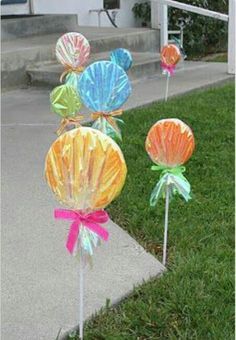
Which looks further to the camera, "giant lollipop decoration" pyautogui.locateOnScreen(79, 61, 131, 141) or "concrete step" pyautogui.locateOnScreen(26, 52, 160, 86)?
"concrete step" pyautogui.locateOnScreen(26, 52, 160, 86)

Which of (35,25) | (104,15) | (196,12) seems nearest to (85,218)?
(35,25)

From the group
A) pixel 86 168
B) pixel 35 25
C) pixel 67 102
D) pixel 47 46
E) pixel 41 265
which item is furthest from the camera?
pixel 35 25

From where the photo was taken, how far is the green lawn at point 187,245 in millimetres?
2802

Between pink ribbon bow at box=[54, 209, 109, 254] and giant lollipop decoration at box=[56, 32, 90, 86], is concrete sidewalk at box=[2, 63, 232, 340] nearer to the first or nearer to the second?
pink ribbon bow at box=[54, 209, 109, 254]

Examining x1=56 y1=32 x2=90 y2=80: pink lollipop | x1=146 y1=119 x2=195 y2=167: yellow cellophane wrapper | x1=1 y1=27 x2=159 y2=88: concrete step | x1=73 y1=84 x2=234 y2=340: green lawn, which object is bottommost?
x1=73 y1=84 x2=234 y2=340: green lawn

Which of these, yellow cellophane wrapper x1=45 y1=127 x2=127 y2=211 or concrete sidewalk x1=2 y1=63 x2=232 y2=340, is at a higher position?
yellow cellophane wrapper x1=45 y1=127 x2=127 y2=211

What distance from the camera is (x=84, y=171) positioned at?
2.31 m

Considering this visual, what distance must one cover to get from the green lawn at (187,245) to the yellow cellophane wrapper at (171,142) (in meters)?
0.55

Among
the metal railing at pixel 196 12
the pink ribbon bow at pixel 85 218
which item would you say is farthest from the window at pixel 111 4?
the pink ribbon bow at pixel 85 218

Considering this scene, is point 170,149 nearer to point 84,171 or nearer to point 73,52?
point 84,171

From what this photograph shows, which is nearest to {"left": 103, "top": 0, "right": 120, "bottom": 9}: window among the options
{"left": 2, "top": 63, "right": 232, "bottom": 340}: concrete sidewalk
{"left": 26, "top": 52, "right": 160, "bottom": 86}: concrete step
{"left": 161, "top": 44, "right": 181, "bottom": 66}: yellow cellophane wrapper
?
{"left": 26, "top": 52, "right": 160, "bottom": 86}: concrete step

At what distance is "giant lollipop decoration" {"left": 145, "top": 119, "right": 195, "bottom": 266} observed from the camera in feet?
10.2

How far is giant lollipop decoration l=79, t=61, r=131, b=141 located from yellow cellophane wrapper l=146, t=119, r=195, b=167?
0.51 metres

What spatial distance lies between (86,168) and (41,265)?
1.16 meters
